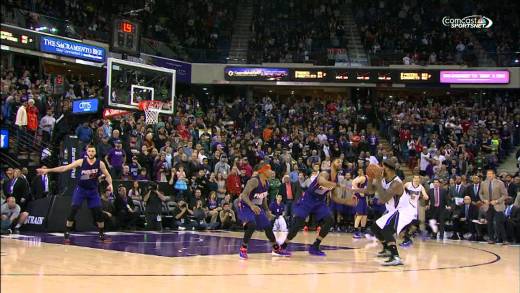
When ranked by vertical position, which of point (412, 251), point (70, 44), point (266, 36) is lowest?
point (412, 251)

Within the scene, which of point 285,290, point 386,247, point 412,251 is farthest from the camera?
point 412,251

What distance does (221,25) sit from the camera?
3941 cm

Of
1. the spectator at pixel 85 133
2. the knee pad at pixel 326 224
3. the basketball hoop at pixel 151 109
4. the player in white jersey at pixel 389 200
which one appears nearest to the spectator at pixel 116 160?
the spectator at pixel 85 133

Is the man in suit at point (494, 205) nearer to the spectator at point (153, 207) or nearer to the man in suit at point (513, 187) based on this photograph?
the man in suit at point (513, 187)

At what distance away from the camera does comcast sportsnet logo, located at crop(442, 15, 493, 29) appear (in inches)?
1524

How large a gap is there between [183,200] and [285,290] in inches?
485

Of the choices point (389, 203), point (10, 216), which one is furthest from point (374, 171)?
point (10, 216)

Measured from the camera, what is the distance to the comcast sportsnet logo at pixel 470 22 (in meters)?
38.7

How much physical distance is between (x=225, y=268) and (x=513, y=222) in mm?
11648

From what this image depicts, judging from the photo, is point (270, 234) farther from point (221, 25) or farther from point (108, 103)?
point (221, 25)

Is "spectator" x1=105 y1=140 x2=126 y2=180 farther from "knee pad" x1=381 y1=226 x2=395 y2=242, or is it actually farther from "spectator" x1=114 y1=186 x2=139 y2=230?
"knee pad" x1=381 y1=226 x2=395 y2=242

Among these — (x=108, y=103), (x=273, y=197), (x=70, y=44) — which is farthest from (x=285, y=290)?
(x=70, y=44)

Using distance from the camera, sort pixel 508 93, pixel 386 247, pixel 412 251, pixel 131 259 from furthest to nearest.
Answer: pixel 508 93 < pixel 412 251 < pixel 386 247 < pixel 131 259

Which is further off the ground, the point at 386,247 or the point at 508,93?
the point at 508,93
